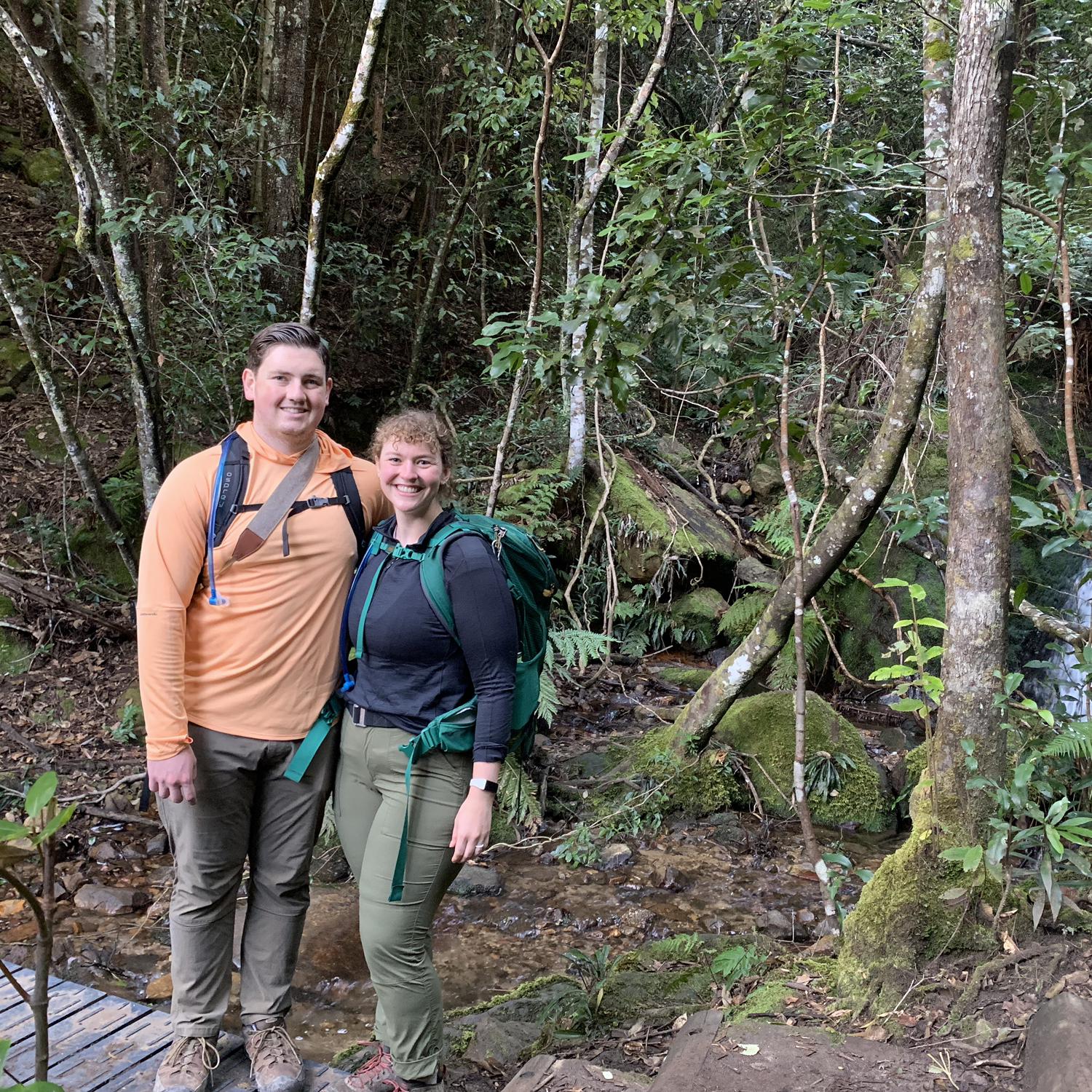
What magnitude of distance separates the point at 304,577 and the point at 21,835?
4.99ft

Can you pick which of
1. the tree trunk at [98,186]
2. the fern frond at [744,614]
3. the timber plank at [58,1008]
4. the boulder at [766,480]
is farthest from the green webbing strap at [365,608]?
the boulder at [766,480]

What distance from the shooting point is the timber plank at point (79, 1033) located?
109 inches

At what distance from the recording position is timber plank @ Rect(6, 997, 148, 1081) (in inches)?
109

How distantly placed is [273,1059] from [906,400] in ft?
13.8

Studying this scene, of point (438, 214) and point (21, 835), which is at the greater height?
point (438, 214)

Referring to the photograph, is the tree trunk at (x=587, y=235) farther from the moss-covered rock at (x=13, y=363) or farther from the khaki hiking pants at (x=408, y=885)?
the moss-covered rock at (x=13, y=363)

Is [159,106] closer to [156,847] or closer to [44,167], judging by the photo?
[156,847]

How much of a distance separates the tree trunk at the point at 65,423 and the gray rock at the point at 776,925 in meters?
5.47

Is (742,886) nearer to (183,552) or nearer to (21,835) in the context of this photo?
(183,552)

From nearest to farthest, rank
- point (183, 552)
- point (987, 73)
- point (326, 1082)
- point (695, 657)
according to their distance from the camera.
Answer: point (183, 552)
point (326, 1082)
point (987, 73)
point (695, 657)

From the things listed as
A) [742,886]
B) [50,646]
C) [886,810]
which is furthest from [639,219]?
[50,646]

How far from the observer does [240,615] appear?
2689mm

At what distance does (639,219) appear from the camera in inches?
147

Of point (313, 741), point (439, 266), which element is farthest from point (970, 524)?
point (439, 266)
